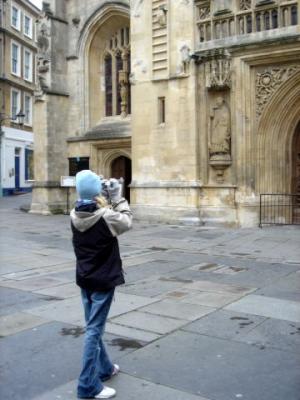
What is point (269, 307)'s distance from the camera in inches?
244

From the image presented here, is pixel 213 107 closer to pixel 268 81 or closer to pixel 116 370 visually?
pixel 268 81

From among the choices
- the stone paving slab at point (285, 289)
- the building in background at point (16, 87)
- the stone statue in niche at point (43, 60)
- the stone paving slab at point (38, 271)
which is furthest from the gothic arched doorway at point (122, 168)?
the building in background at point (16, 87)

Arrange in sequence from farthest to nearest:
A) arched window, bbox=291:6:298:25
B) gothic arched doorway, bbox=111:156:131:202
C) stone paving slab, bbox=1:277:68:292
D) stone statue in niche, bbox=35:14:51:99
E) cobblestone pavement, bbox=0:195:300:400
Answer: gothic arched doorway, bbox=111:156:131:202
stone statue in niche, bbox=35:14:51:99
arched window, bbox=291:6:298:25
stone paving slab, bbox=1:277:68:292
cobblestone pavement, bbox=0:195:300:400

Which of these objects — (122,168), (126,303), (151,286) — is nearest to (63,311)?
(126,303)

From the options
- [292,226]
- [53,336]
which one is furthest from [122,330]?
[292,226]

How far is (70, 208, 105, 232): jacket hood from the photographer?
12.5 ft

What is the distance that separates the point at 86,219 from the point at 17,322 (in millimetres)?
2337

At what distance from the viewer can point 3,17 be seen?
36938 millimetres

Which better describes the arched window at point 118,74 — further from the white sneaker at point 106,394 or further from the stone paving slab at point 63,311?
the white sneaker at point 106,394

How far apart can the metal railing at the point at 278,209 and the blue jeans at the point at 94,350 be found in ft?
38.4

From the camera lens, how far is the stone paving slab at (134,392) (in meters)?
3.69

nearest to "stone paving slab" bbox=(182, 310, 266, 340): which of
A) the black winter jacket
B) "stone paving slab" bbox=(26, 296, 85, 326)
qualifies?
Result: "stone paving slab" bbox=(26, 296, 85, 326)

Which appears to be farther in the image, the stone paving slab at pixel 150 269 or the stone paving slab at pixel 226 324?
the stone paving slab at pixel 150 269

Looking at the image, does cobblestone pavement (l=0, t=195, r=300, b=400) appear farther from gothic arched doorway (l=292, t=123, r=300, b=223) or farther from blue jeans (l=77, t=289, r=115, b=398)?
gothic arched doorway (l=292, t=123, r=300, b=223)
